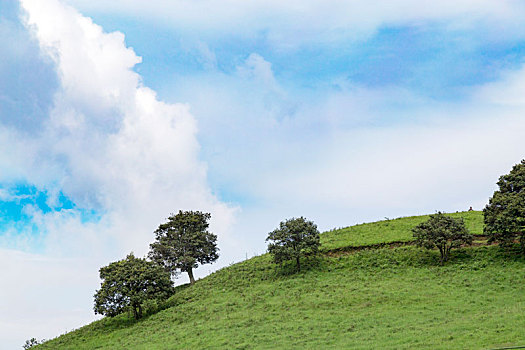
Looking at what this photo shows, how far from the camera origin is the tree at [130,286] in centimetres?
5878

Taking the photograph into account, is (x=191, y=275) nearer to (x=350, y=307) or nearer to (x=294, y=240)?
(x=294, y=240)

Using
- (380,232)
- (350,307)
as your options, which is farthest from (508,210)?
(380,232)

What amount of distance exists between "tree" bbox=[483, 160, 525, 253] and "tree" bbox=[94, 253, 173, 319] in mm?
41007

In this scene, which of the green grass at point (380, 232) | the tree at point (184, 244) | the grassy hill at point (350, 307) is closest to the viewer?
the grassy hill at point (350, 307)

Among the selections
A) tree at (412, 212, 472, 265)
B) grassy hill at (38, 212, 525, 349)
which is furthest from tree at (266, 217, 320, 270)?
tree at (412, 212, 472, 265)

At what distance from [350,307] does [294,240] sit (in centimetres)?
1681

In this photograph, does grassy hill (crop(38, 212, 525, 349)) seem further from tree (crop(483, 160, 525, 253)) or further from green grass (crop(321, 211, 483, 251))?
tree (crop(483, 160, 525, 253))

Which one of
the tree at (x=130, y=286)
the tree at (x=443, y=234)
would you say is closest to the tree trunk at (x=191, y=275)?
the tree at (x=130, y=286)

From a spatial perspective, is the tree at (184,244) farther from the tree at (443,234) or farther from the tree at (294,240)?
the tree at (443,234)

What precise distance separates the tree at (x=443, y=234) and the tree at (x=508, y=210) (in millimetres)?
2704

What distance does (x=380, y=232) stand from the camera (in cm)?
7025

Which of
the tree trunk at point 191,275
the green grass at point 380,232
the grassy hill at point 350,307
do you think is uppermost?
the tree trunk at point 191,275

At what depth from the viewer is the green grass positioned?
65050mm

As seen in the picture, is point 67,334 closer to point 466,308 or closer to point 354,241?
point 354,241
